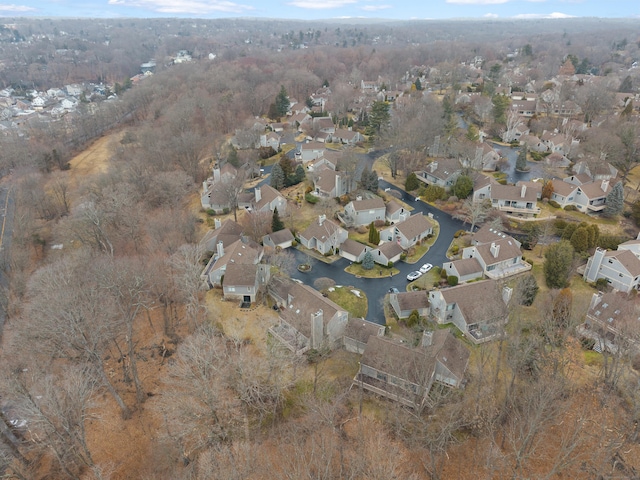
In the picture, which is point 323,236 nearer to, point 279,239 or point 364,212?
point 279,239

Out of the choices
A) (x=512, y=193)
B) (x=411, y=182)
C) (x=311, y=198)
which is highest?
(x=512, y=193)

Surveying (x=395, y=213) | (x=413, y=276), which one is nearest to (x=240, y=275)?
(x=413, y=276)

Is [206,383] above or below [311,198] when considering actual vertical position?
Result: above

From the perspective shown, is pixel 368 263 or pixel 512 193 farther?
pixel 512 193

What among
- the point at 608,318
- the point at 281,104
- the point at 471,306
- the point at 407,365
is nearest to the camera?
the point at 407,365

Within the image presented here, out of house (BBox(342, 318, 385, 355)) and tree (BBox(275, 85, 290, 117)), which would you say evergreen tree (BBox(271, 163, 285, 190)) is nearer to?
house (BBox(342, 318, 385, 355))

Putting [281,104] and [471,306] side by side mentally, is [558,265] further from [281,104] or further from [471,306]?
[281,104]

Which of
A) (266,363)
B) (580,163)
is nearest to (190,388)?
(266,363)

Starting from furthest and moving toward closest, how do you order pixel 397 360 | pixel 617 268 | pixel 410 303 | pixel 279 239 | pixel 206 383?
pixel 279 239, pixel 617 268, pixel 410 303, pixel 397 360, pixel 206 383

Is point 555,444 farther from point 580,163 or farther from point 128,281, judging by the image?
point 580,163

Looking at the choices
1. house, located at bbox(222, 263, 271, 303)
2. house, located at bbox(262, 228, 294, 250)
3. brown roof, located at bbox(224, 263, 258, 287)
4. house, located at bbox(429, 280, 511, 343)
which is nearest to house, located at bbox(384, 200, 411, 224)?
house, located at bbox(262, 228, 294, 250)
